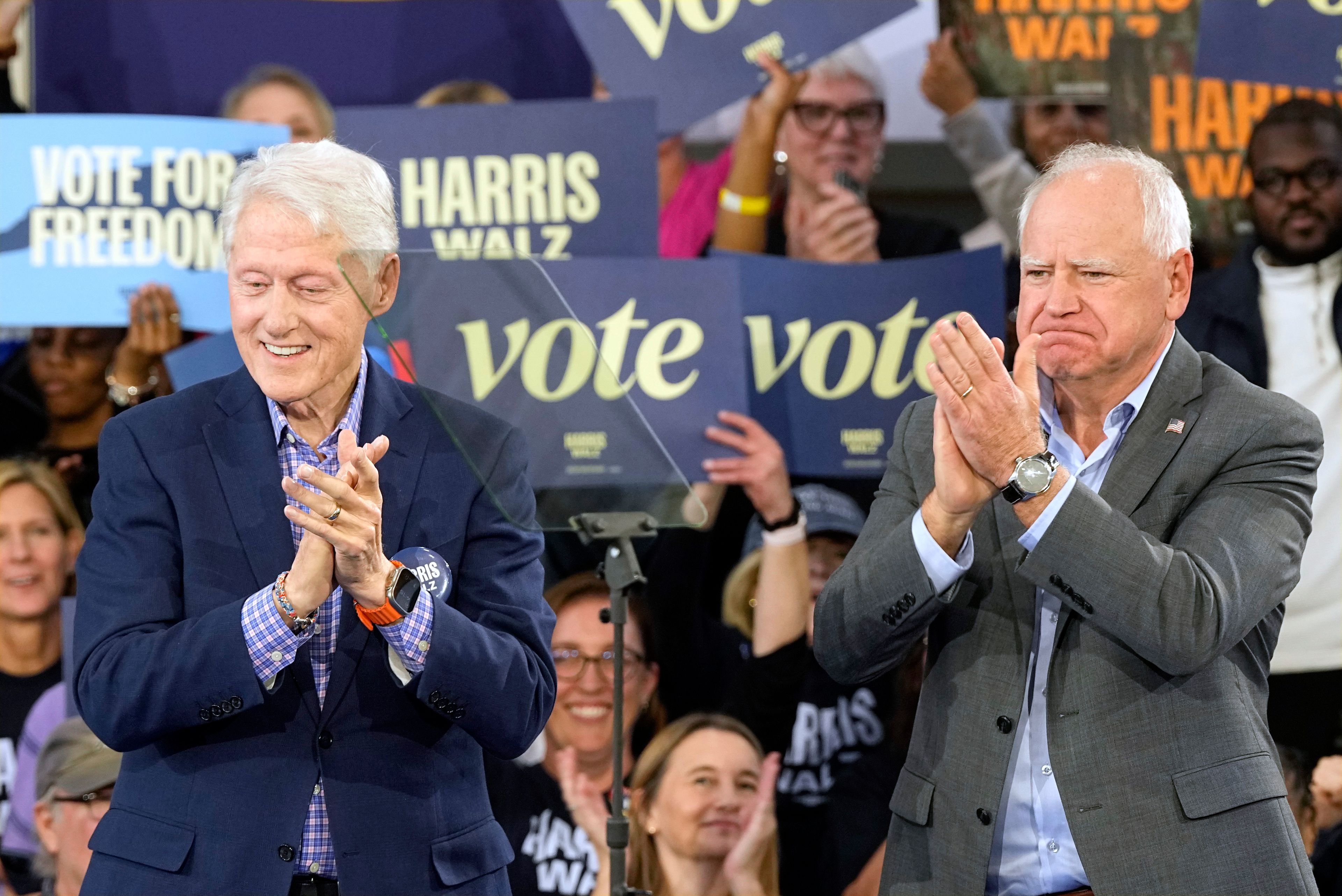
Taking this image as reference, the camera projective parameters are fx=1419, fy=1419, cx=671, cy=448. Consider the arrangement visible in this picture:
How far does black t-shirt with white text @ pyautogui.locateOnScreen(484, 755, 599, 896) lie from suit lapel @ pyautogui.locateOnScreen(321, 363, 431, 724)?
187cm

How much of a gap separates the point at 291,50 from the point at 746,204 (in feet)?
4.63

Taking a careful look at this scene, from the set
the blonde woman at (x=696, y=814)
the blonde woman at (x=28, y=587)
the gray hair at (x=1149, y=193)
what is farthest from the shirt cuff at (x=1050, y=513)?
the blonde woman at (x=28, y=587)

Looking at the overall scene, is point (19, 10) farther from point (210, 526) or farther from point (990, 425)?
point (990, 425)

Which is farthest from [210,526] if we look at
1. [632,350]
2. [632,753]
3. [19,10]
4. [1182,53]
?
[1182,53]

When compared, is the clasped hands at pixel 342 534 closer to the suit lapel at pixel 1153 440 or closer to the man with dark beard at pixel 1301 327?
Answer: the suit lapel at pixel 1153 440

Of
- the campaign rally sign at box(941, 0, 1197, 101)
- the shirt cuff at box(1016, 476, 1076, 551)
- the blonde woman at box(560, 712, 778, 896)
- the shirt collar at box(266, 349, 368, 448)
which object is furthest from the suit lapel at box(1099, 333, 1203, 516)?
the campaign rally sign at box(941, 0, 1197, 101)

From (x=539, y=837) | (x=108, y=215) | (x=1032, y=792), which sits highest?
(x=108, y=215)

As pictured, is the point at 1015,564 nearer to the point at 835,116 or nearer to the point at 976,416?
the point at 976,416

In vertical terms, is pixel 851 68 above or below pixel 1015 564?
above

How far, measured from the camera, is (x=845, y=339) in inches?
158

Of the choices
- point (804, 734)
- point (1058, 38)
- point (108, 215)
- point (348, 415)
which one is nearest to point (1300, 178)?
A: point (1058, 38)

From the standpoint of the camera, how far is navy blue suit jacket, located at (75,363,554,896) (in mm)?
1960

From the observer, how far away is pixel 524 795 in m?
3.89

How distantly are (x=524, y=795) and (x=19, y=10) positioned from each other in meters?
2.66
